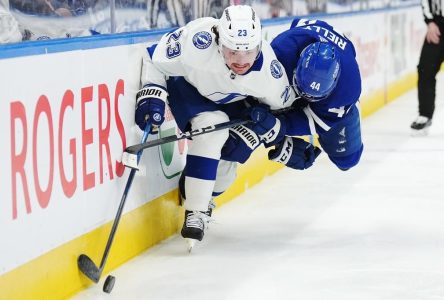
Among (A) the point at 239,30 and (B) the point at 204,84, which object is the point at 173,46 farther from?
(A) the point at 239,30

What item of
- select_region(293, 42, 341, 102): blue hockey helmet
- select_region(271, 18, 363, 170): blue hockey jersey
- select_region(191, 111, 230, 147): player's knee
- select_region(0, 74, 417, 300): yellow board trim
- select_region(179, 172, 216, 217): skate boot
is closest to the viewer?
select_region(0, 74, 417, 300): yellow board trim

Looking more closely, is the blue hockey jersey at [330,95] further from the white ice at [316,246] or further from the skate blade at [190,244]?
the skate blade at [190,244]

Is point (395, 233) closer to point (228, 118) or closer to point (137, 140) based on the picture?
point (228, 118)

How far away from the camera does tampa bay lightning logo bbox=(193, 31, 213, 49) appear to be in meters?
3.73

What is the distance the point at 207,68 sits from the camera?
376 cm

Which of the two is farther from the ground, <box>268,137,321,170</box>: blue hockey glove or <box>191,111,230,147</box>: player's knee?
<box>191,111,230,147</box>: player's knee

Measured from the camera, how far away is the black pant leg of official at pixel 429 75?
23.2 ft

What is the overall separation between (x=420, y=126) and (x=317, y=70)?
3.47 m

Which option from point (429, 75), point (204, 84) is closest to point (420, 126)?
point (429, 75)

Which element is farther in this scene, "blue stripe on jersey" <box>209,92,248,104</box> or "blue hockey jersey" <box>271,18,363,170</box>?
"blue hockey jersey" <box>271,18,363,170</box>

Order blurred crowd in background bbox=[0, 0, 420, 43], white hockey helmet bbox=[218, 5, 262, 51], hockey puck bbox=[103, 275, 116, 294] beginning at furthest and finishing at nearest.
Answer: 1. white hockey helmet bbox=[218, 5, 262, 51]
2. hockey puck bbox=[103, 275, 116, 294]
3. blurred crowd in background bbox=[0, 0, 420, 43]

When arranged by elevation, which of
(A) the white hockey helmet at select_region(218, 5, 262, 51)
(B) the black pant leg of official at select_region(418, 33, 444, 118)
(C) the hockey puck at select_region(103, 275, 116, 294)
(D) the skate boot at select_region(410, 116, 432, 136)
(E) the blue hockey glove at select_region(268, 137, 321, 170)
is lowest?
(D) the skate boot at select_region(410, 116, 432, 136)

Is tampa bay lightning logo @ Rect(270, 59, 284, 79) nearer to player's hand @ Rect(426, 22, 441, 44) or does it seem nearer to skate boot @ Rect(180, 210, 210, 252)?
skate boot @ Rect(180, 210, 210, 252)

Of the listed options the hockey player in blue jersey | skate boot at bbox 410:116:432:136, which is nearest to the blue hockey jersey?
the hockey player in blue jersey
